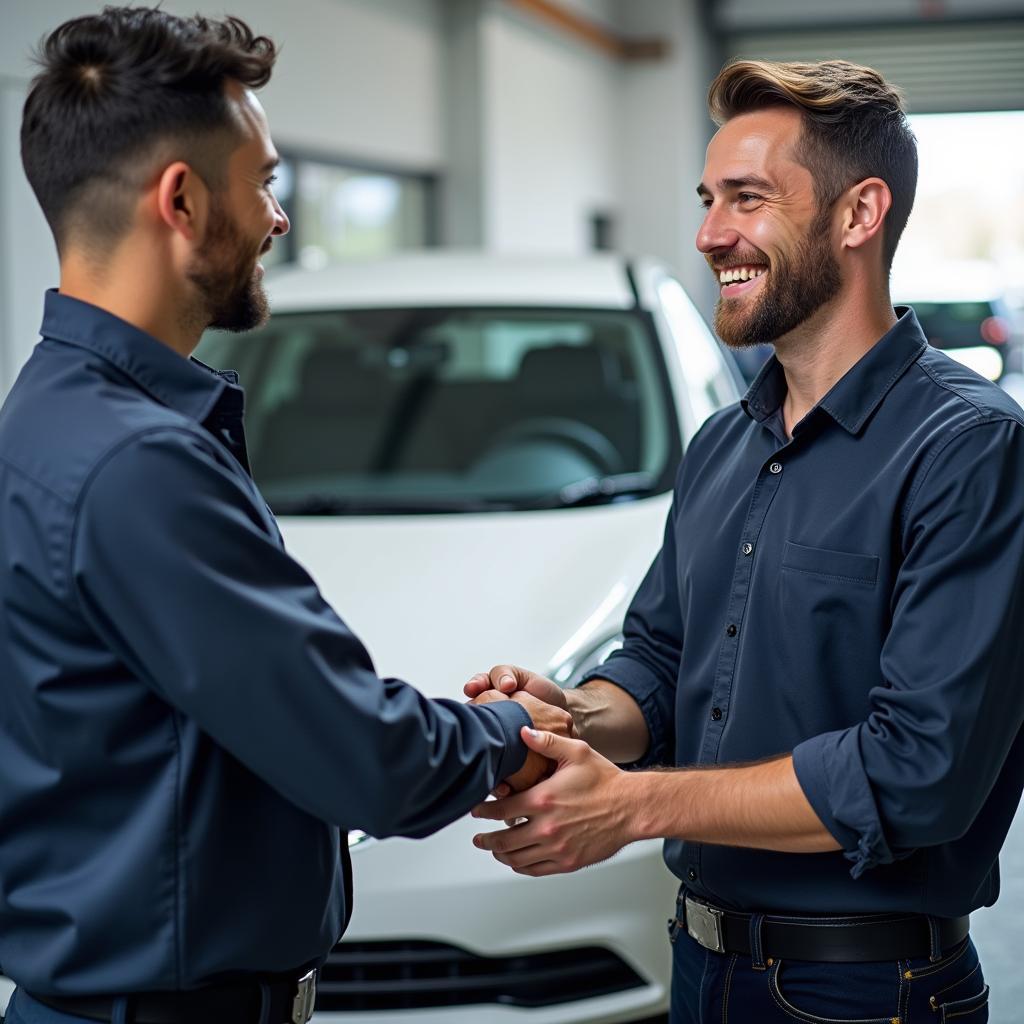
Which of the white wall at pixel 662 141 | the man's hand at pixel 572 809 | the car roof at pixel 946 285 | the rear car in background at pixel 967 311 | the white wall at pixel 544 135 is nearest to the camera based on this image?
the man's hand at pixel 572 809

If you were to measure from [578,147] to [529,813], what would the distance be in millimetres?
10106

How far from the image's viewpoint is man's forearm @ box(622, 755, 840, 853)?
5.00 ft

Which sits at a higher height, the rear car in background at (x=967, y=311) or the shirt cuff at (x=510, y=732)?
the shirt cuff at (x=510, y=732)

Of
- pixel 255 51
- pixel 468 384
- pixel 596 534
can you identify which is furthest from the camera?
pixel 468 384

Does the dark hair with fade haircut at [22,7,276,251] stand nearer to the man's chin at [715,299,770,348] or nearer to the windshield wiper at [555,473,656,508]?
the man's chin at [715,299,770,348]

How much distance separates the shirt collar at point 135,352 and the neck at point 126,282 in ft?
0.06

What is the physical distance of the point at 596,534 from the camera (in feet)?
9.57

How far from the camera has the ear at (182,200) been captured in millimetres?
1352

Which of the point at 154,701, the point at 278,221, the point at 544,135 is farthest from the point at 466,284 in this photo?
the point at 544,135

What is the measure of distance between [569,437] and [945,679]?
2.06 m

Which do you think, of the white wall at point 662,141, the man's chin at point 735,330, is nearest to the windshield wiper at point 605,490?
the man's chin at point 735,330

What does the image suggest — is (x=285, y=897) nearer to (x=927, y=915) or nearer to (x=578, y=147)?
(x=927, y=915)

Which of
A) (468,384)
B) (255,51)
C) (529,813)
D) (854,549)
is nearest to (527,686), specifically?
(529,813)

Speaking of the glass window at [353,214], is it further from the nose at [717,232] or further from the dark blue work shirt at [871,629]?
the dark blue work shirt at [871,629]
